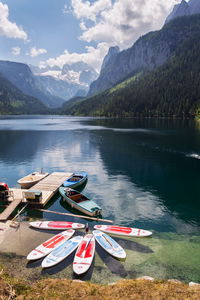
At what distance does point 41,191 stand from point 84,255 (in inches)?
711

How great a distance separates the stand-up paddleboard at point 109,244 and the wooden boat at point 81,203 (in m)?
5.85

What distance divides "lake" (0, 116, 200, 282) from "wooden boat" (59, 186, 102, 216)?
1737 millimetres

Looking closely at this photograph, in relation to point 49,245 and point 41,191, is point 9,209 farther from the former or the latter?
point 49,245

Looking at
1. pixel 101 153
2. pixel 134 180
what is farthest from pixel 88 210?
pixel 101 153

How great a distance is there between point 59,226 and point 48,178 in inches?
823

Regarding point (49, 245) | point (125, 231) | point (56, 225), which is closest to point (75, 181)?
point (56, 225)

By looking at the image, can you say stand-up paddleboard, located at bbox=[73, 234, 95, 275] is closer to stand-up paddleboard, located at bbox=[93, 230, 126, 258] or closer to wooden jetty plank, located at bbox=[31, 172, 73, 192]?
stand-up paddleboard, located at bbox=[93, 230, 126, 258]

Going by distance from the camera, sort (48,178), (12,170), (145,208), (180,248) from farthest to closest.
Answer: (12,170), (48,178), (145,208), (180,248)

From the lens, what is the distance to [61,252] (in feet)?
69.1

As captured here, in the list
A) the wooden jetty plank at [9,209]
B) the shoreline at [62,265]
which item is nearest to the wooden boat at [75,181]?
the wooden jetty plank at [9,209]

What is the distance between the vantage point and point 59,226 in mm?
26891

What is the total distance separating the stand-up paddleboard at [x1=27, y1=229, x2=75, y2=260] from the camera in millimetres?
20375

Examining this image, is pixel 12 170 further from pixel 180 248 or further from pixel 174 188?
pixel 180 248

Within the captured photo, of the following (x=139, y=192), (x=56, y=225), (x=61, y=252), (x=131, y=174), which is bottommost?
(x=139, y=192)
